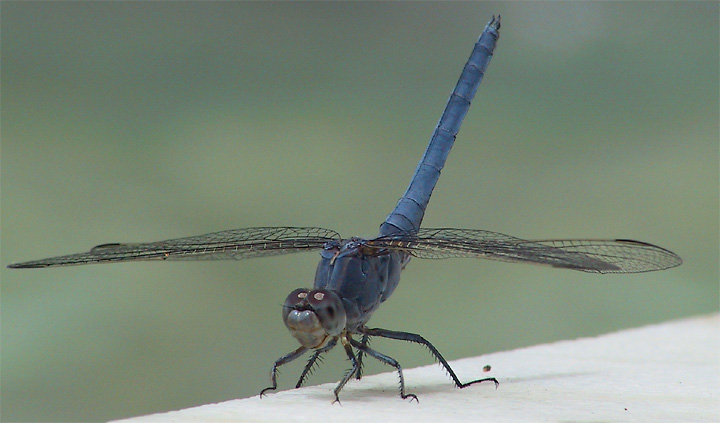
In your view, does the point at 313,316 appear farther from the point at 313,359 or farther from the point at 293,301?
the point at 313,359

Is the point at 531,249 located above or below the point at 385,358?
above

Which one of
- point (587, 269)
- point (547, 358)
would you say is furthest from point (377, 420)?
point (547, 358)

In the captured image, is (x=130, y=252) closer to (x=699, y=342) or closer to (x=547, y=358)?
(x=547, y=358)

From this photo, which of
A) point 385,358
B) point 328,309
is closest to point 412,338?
point 385,358

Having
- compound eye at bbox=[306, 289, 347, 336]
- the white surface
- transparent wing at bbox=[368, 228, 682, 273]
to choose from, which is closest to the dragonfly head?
compound eye at bbox=[306, 289, 347, 336]

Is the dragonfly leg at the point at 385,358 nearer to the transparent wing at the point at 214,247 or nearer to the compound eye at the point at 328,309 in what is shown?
the compound eye at the point at 328,309

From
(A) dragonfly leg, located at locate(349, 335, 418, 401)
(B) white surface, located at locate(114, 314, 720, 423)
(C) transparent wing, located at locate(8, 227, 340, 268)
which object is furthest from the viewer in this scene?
(C) transparent wing, located at locate(8, 227, 340, 268)

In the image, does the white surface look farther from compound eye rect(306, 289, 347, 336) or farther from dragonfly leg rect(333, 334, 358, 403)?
compound eye rect(306, 289, 347, 336)
